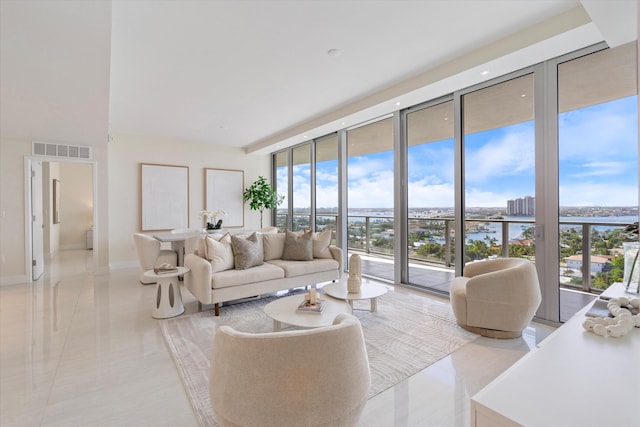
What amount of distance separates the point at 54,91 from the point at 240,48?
2.04 metres

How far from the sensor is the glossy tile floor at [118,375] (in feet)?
6.08

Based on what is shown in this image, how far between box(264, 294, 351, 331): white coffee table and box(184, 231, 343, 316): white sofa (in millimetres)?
889

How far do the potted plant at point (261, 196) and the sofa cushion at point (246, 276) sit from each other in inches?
142

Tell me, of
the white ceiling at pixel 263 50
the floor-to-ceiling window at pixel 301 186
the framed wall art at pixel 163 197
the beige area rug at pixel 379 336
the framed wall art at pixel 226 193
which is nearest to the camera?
the beige area rug at pixel 379 336

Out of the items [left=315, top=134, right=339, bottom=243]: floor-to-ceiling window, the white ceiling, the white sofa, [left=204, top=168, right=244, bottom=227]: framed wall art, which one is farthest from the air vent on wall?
[left=315, top=134, right=339, bottom=243]: floor-to-ceiling window

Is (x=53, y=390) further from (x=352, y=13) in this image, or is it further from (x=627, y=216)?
(x=627, y=216)

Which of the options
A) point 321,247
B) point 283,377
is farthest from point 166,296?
point 283,377

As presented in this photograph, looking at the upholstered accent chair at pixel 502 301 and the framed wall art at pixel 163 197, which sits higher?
the framed wall art at pixel 163 197

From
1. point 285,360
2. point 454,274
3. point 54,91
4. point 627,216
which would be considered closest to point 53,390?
point 285,360

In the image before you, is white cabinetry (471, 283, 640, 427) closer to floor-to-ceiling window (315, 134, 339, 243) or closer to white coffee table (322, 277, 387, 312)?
white coffee table (322, 277, 387, 312)

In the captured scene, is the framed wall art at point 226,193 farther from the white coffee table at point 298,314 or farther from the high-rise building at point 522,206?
the high-rise building at point 522,206

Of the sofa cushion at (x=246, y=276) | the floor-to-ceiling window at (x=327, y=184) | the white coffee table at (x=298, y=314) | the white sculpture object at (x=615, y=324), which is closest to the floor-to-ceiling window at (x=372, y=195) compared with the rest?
the floor-to-ceiling window at (x=327, y=184)

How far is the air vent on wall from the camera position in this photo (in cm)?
517

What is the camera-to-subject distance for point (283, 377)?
1.26 metres
